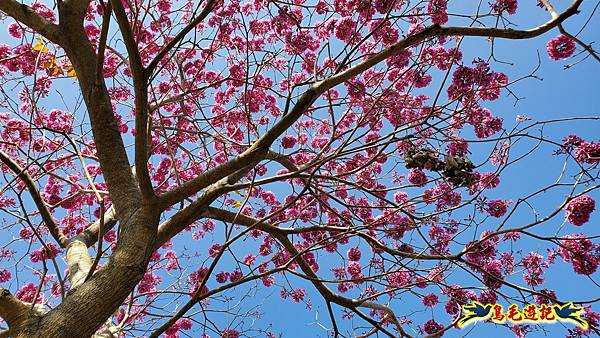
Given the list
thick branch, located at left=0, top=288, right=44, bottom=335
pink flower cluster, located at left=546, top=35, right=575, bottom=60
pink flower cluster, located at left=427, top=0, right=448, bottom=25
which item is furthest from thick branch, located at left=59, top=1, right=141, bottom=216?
pink flower cluster, located at left=546, top=35, right=575, bottom=60

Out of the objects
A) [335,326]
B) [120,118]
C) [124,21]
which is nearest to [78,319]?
[124,21]

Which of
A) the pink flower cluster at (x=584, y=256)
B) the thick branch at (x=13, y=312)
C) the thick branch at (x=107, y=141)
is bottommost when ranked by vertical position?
the thick branch at (x=13, y=312)

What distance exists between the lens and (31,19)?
2.91 m

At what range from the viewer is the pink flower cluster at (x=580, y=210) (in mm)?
2697

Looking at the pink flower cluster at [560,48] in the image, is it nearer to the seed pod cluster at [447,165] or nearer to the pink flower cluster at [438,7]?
the pink flower cluster at [438,7]

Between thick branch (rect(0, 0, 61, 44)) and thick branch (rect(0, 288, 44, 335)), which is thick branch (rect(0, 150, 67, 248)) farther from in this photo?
thick branch (rect(0, 0, 61, 44))

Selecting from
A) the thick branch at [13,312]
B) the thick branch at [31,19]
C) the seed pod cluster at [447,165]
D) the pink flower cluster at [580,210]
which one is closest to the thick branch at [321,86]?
the seed pod cluster at [447,165]

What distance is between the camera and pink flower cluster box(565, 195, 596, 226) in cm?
270

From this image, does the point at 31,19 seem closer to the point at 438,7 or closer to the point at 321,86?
the point at 321,86

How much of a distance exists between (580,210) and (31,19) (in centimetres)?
393

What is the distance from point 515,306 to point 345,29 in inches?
99.9

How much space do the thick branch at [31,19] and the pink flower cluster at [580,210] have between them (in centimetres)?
364

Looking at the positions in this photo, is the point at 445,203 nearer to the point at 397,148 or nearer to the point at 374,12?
the point at 397,148

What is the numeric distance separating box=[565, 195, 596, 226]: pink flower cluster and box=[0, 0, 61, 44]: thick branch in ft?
11.9
